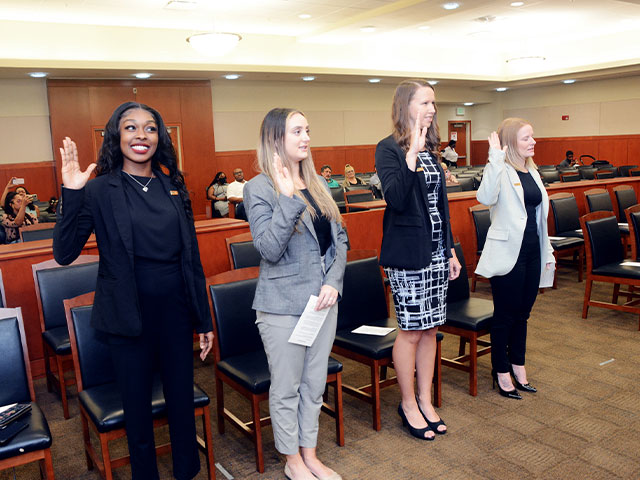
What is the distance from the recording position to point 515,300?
3.26m

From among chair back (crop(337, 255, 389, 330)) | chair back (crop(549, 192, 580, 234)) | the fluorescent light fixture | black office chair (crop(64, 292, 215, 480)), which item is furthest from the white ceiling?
black office chair (crop(64, 292, 215, 480))

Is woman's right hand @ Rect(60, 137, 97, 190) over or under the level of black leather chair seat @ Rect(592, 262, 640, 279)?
over

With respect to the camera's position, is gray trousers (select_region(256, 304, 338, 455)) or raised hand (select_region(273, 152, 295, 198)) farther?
gray trousers (select_region(256, 304, 338, 455))

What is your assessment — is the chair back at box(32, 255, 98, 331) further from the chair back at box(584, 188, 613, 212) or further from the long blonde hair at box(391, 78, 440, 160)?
the chair back at box(584, 188, 613, 212)

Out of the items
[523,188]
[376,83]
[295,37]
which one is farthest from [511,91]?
[523,188]

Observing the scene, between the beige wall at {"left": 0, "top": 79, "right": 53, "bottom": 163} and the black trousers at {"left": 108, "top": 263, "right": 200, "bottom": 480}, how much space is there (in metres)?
10.0

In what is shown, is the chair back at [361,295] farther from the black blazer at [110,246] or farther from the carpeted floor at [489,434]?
the black blazer at [110,246]

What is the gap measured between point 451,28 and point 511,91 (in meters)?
6.29

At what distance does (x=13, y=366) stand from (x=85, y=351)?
28 centimetres

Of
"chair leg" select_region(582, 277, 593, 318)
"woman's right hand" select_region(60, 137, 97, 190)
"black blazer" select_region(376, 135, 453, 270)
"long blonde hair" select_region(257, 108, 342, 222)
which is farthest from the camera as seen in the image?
"chair leg" select_region(582, 277, 593, 318)

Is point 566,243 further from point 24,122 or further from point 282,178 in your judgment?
point 24,122

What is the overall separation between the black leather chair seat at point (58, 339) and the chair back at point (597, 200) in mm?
5077

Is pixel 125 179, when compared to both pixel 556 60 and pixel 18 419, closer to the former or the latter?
pixel 18 419

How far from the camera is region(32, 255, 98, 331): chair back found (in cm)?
342
